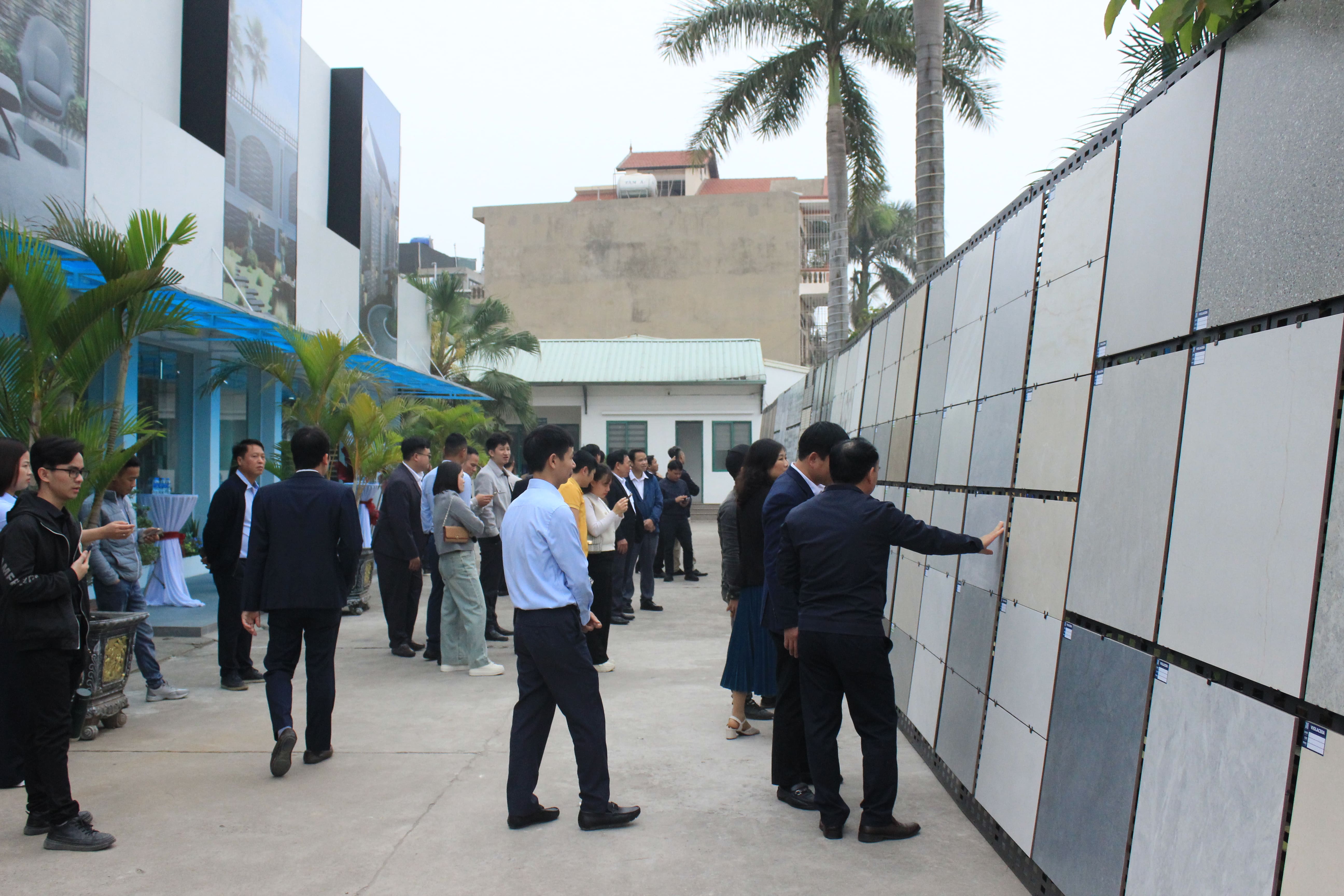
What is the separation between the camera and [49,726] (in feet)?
14.5

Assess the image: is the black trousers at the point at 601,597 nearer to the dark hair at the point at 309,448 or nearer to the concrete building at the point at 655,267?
the dark hair at the point at 309,448

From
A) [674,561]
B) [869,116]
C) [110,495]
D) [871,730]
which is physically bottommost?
[674,561]

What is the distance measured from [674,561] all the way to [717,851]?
11.4 metres

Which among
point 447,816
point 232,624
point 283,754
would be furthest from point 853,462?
point 232,624

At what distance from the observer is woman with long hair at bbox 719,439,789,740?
19.9ft

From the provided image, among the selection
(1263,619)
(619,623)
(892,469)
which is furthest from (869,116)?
(1263,619)

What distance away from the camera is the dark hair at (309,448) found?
5.88m

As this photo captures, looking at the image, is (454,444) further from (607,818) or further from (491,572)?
(607,818)

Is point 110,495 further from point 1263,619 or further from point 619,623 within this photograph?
point 1263,619

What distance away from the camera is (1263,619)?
261 centimetres

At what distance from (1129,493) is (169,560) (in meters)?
10.6

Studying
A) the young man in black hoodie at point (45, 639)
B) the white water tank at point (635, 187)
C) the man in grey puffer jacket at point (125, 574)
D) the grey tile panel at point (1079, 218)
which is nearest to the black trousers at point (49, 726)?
the young man in black hoodie at point (45, 639)

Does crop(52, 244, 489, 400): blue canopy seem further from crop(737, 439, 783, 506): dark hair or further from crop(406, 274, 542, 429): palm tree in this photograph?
crop(406, 274, 542, 429): palm tree

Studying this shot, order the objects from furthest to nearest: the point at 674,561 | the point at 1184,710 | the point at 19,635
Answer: the point at 674,561
the point at 19,635
the point at 1184,710
